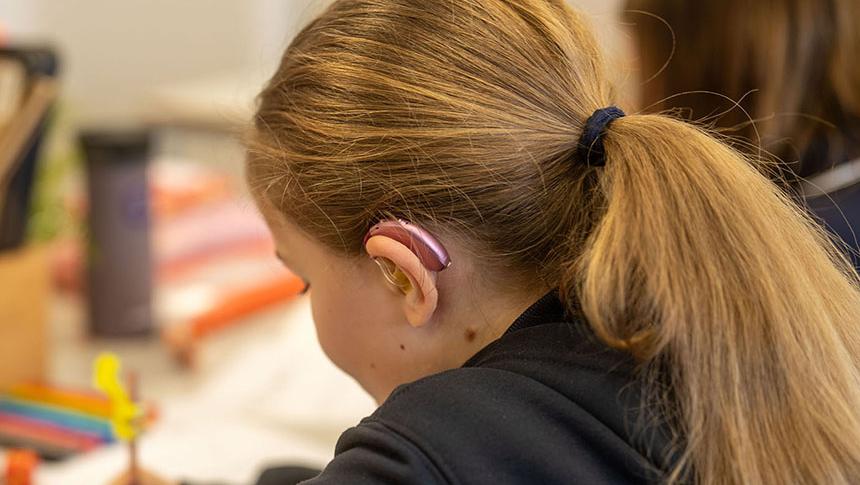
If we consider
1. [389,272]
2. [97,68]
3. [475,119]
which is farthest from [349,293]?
[97,68]

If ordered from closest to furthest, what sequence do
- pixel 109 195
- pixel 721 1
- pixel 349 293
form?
pixel 349 293
pixel 721 1
pixel 109 195

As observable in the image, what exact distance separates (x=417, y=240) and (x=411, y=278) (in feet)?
0.11

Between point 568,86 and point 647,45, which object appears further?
point 647,45

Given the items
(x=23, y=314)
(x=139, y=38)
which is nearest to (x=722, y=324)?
(x=23, y=314)

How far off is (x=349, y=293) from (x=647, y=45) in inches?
23.0

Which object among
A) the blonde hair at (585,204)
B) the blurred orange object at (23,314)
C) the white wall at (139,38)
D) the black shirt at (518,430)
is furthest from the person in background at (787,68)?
the white wall at (139,38)

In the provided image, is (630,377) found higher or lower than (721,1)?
lower

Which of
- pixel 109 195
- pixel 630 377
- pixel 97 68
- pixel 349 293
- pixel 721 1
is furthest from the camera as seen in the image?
pixel 97 68

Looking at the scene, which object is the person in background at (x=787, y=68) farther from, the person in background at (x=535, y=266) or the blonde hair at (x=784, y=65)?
the person in background at (x=535, y=266)

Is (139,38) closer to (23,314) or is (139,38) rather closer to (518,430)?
(23,314)

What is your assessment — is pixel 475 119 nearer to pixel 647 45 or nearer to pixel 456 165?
pixel 456 165

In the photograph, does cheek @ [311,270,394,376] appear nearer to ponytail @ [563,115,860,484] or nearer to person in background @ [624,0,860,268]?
ponytail @ [563,115,860,484]

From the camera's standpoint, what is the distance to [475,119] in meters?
0.62

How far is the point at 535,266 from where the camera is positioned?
0.66m
